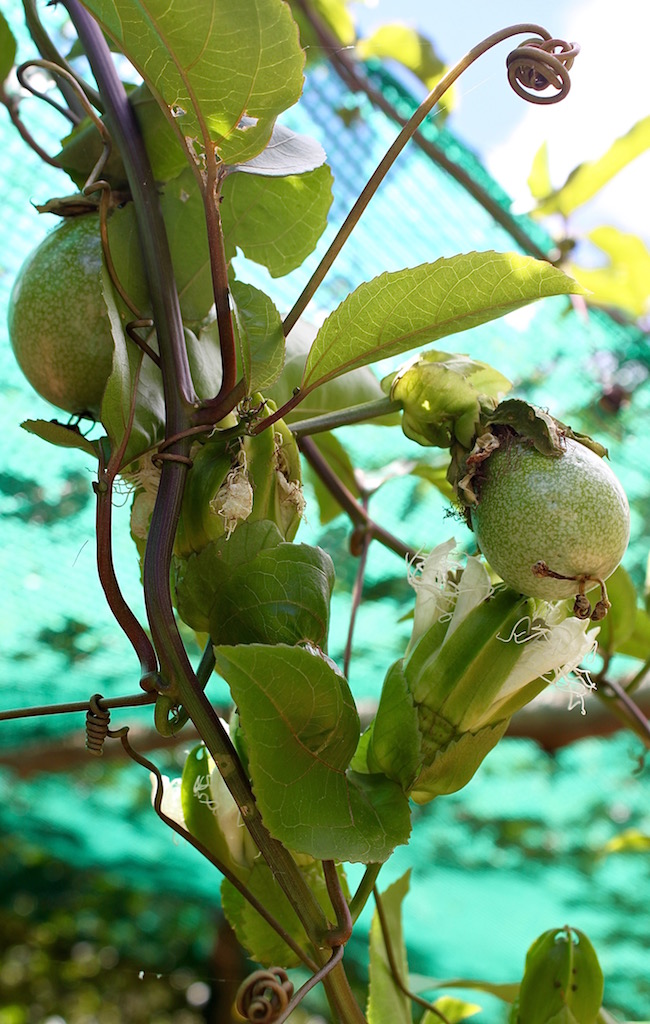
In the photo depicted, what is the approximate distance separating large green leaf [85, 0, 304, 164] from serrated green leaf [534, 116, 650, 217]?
618 mm

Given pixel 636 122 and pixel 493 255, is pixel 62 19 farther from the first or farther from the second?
pixel 493 255

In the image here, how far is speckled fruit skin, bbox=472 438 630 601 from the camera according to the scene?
0.30 metres

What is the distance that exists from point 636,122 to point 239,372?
0.61 meters

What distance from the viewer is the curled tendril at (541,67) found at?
1.00 ft

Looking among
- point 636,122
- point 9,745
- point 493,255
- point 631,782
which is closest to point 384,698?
point 493,255

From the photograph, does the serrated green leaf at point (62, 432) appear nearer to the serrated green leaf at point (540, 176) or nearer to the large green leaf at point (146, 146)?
the large green leaf at point (146, 146)

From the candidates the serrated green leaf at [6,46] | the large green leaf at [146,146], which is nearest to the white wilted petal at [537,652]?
the large green leaf at [146,146]

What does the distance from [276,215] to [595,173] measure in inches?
23.0

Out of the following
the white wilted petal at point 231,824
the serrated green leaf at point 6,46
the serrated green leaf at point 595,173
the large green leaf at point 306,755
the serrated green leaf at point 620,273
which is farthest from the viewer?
the serrated green leaf at point 620,273

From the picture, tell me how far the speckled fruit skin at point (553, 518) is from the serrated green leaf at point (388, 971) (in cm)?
23

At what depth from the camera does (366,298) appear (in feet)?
1.02

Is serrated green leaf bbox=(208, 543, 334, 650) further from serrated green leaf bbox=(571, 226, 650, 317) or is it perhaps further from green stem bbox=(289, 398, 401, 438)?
serrated green leaf bbox=(571, 226, 650, 317)

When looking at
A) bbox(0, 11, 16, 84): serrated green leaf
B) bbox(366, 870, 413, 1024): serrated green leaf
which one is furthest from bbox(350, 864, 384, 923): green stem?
bbox(0, 11, 16, 84): serrated green leaf

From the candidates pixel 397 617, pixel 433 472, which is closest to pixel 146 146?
pixel 433 472
